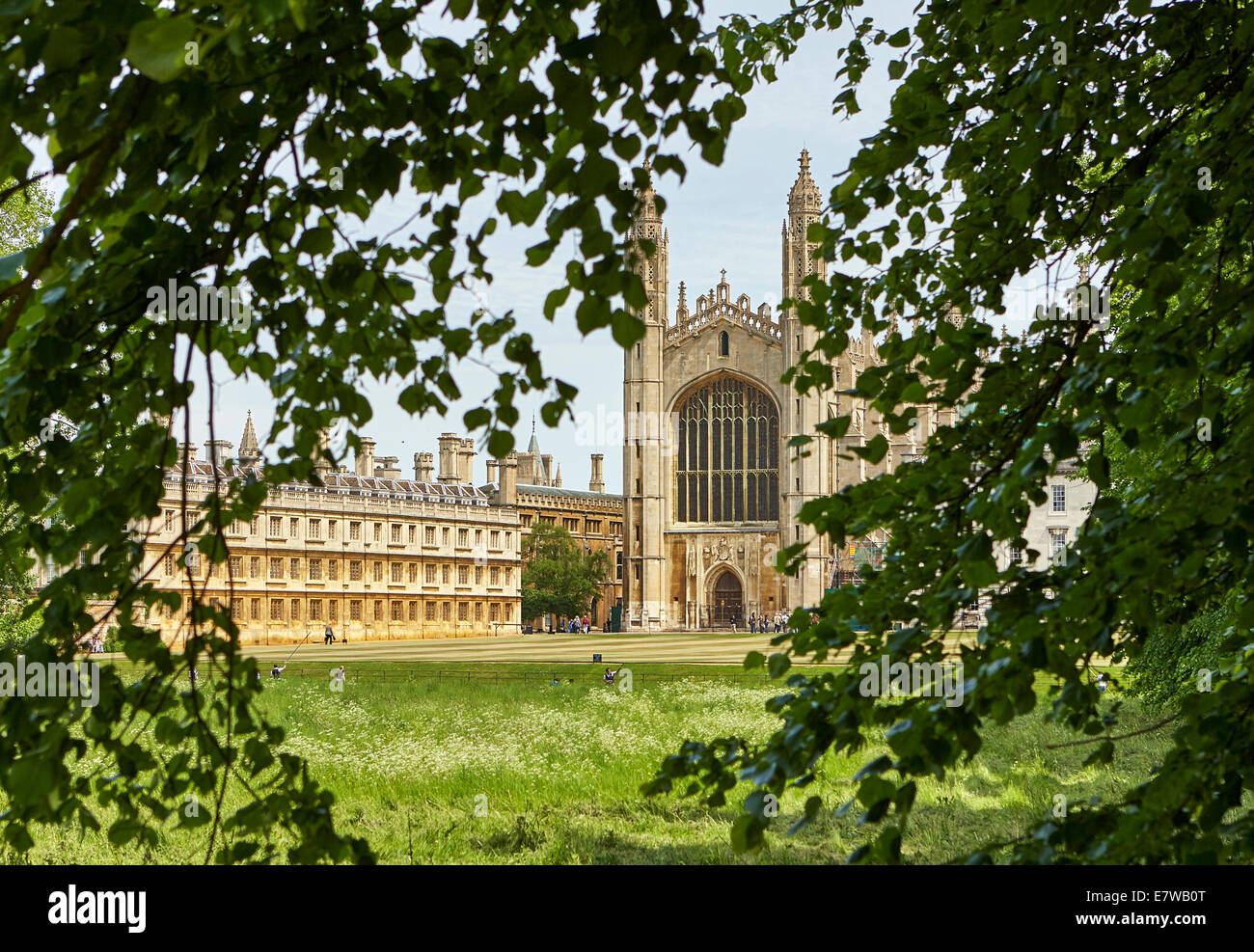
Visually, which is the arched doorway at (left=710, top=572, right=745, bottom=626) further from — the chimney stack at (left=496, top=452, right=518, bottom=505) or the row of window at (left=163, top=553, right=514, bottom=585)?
the chimney stack at (left=496, top=452, right=518, bottom=505)

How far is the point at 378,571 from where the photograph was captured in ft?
174

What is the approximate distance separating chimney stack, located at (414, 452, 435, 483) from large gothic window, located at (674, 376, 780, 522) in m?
14.4

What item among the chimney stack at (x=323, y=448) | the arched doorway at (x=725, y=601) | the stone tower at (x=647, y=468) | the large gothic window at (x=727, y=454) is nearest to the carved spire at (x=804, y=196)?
the stone tower at (x=647, y=468)

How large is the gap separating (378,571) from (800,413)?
24619mm

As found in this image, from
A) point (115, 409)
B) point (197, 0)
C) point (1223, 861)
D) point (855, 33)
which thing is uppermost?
point (855, 33)

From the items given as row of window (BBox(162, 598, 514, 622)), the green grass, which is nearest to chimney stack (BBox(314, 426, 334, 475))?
the green grass

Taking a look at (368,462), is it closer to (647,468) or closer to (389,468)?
(389,468)

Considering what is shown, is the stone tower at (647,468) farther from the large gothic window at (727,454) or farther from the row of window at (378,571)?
the row of window at (378,571)

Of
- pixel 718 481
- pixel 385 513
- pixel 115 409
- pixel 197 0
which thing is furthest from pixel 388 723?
pixel 718 481

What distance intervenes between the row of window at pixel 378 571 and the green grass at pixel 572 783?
25584 mm

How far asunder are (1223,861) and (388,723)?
15734 millimetres

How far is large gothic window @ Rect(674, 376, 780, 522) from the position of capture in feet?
214

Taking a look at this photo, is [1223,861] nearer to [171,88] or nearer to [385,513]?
[171,88]

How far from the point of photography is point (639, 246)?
2.28 meters
